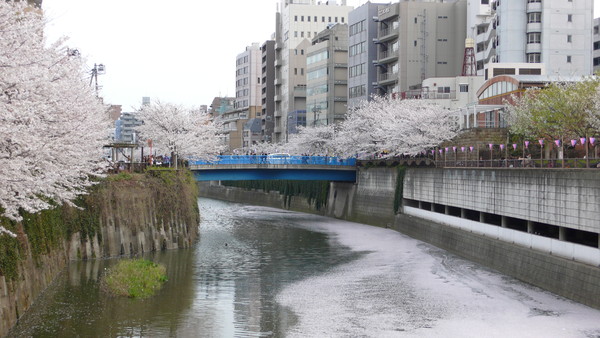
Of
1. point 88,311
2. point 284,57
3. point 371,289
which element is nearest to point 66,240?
point 88,311

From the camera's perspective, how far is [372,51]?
106 metres

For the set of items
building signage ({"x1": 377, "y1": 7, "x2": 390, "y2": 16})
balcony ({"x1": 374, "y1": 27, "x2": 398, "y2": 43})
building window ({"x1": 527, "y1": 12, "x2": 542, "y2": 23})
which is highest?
building signage ({"x1": 377, "y1": 7, "x2": 390, "y2": 16})

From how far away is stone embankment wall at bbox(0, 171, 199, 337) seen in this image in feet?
110

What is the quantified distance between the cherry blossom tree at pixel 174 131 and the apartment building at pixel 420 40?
1325 inches

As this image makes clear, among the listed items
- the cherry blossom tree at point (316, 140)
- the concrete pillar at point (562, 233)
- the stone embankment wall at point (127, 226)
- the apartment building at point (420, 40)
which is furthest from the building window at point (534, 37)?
the concrete pillar at point (562, 233)

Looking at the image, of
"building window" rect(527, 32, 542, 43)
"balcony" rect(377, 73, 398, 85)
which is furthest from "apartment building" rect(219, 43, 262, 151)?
"building window" rect(527, 32, 542, 43)

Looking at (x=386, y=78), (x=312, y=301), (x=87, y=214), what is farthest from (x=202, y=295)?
(x=386, y=78)

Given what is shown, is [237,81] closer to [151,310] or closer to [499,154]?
[499,154]

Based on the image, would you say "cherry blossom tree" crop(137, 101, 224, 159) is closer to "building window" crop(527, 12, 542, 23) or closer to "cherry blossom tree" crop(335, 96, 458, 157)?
"cherry blossom tree" crop(335, 96, 458, 157)

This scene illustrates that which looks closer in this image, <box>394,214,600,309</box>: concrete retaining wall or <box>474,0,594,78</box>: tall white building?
<box>394,214,600,309</box>: concrete retaining wall

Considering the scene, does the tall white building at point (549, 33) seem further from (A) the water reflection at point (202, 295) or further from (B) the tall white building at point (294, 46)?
(B) the tall white building at point (294, 46)

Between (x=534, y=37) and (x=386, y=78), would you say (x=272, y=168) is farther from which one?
(x=386, y=78)

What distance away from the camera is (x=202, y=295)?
3425 centimetres

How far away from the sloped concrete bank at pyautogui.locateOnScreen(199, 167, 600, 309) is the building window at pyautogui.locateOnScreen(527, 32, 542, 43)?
1119 inches
